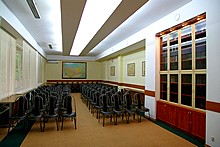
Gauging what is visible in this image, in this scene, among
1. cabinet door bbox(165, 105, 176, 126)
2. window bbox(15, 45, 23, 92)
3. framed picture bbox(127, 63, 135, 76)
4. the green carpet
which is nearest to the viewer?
the green carpet

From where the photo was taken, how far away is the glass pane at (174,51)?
5.38 m

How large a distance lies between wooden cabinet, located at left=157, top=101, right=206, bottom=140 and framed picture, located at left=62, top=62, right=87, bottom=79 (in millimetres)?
11878

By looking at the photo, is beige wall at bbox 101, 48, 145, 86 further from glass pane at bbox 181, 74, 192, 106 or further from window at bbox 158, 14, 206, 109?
glass pane at bbox 181, 74, 192, 106

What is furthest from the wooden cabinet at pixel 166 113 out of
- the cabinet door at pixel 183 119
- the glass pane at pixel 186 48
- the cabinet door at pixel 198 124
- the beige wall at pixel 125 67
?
the beige wall at pixel 125 67

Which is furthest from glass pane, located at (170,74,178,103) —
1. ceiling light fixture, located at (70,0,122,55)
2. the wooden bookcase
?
ceiling light fixture, located at (70,0,122,55)

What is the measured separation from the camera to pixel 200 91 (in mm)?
4426

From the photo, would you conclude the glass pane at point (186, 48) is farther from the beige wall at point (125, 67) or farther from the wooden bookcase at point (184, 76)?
the beige wall at point (125, 67)

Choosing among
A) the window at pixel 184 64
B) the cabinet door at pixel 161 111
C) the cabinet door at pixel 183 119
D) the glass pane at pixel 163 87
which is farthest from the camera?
the glass pane at pixel 163 87

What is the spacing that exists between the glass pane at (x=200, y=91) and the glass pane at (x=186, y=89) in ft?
0.84

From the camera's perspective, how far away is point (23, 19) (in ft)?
19.1

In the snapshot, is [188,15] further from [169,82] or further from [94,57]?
[94,57]

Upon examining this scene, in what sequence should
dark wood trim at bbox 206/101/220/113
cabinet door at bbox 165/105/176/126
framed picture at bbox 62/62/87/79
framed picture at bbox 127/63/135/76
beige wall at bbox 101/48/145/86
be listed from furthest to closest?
framed picture at bbox 62/62/87/79 < framed picture at bbox 127/63/135/76 < beige wall at bbox 101/48/145/86 < cabinet door at bbox 165/105/176/126 < dark wood trim at bbox 206/101/220/113

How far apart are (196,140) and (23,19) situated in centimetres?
627

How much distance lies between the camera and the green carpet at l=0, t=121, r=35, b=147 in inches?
→ 158
